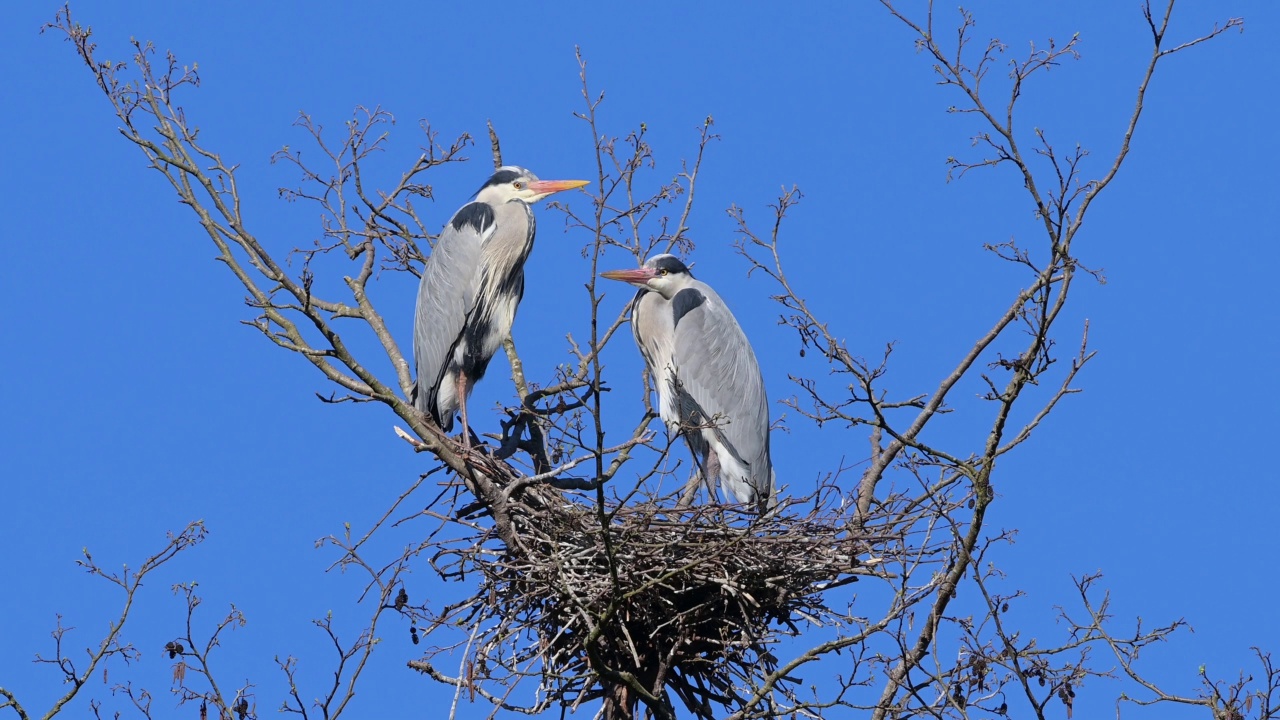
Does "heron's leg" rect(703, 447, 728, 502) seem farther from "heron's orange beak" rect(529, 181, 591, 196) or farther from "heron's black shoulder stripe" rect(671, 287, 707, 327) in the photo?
"heron's orange beak" rect(529, 181, 591, 196)

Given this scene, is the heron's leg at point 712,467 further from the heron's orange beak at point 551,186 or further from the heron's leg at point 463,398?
the heron's orange beak at point 551,186

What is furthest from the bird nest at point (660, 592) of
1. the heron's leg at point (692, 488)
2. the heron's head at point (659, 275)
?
the heron's head at point (659, 275)

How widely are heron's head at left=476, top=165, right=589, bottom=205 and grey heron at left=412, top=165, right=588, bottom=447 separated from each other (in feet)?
0.05

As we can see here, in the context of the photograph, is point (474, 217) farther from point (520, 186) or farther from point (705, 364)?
point (705, 364)

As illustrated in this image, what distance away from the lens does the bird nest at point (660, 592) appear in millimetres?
4500

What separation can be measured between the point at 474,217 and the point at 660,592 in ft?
8.30

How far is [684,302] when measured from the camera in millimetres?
6617

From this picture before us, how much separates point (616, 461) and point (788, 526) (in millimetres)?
915

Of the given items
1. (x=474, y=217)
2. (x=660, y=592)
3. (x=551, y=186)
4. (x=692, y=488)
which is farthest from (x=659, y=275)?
(x=660, y=592)

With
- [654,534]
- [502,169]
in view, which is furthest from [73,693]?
[502,169]

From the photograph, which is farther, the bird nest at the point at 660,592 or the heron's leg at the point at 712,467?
the heron's leg at the point at 712,467

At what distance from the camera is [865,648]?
14.3 feet

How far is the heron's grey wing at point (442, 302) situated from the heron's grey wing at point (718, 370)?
1110 millimetres

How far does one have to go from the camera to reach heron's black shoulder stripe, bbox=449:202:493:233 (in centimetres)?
634
